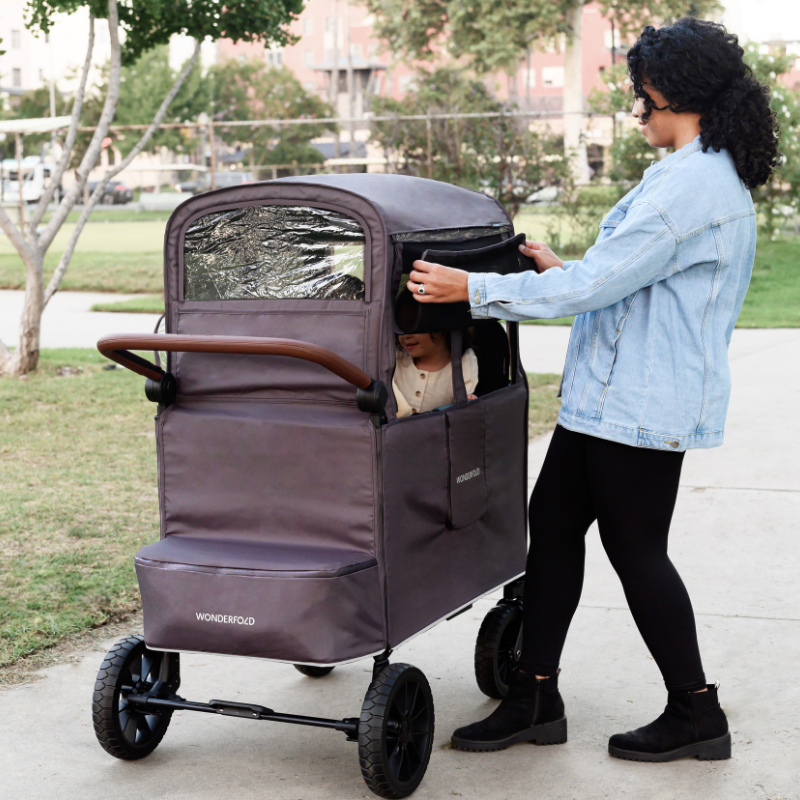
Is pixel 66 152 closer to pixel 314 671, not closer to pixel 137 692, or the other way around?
pixel 314 671

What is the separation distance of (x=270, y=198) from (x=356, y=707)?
1.50m

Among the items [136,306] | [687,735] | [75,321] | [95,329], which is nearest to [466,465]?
[687,735]

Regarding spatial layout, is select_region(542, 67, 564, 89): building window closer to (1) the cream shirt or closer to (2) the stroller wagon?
(1) the cream shirt

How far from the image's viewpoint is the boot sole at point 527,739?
10.2 ft

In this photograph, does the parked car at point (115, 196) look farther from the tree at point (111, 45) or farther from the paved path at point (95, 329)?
the tree at point (111, 45)

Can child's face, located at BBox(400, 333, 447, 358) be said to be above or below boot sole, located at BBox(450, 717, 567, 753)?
above

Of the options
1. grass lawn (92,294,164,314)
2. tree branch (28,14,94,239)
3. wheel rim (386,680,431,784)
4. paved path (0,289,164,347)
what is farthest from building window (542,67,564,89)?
wheel rim (386,680,431,784)

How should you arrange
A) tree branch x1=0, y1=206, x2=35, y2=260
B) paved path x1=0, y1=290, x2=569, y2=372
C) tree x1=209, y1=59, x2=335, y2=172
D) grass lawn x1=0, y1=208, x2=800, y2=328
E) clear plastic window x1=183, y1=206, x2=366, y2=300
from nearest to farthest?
1. clear plastic window x1=183, y1=206, x2=366, y2=300
2. tree branch x1=0, y1=206, x2=35, y2=260
3. paved path x1=0, y1=290, x2=569, y2=372
4. grass lawn x1=0, y1=208, x2=800, y2=328
5. tree x1=209, y1=59, x2=335, y2=172

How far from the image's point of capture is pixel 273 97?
160 ft

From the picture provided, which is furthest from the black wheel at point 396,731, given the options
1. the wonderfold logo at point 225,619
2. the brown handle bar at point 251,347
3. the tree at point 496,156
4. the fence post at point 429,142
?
the fence post at point 429,142

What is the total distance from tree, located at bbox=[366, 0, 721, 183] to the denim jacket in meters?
31.2

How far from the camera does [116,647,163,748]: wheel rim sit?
9.95ft

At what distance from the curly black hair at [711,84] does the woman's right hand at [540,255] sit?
0.49 m

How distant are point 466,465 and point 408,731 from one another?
0.70 metres
